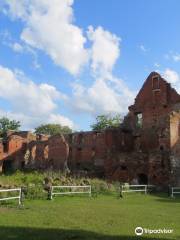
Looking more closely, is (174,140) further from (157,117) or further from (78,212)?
(78,212)

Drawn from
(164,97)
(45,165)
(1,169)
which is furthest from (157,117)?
(1,169)

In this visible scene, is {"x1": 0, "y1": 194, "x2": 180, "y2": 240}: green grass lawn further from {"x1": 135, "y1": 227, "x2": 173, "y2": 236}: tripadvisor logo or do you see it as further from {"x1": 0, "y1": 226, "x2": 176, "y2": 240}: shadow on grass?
{"x1": 135, "y1": 227, "x2": 173, "y2": 236}: tripadvisor logo

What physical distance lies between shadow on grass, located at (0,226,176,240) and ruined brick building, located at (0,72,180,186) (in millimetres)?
26109

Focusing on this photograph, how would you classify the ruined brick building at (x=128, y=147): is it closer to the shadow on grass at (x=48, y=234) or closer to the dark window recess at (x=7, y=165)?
the dark window recess at (x=7, y=165)

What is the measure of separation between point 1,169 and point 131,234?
166 feet

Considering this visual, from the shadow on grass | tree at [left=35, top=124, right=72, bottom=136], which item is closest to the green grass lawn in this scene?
the shadow on grass

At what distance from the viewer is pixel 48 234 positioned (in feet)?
40.7

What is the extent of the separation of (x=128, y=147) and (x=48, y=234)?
1447 inches

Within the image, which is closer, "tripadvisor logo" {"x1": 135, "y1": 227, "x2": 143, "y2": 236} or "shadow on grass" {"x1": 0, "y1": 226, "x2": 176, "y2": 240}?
"shadow on grass" {"x1": 0, "y1": 226, "x2": 176, "y2": 240}

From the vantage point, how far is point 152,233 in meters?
13.2

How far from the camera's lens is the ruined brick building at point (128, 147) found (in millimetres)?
39406

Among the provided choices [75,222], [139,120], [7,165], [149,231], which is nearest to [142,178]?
[139,120]

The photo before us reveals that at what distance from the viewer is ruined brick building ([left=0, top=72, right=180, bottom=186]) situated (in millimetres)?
39406

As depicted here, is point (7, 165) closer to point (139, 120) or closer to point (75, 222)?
point (139, 120)
